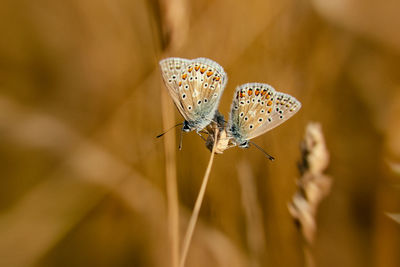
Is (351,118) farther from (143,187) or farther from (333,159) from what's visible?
(143,187)

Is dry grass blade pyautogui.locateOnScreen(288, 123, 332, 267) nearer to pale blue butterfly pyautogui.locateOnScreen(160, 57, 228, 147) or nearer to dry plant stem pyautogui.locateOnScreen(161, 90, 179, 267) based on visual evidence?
dry plant stem pyautogui.locateOnScreen(161, 90, 179, 267)

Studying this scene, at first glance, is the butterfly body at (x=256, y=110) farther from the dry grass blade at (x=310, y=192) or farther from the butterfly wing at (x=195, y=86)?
the dry grass blade at (x=310, y=192)

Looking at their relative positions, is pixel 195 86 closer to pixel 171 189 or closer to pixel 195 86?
pixel 195 86

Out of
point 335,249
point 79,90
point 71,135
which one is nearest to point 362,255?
point 335,249

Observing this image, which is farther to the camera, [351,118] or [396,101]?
[351,118]

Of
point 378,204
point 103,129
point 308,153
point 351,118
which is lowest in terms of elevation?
point 378,204

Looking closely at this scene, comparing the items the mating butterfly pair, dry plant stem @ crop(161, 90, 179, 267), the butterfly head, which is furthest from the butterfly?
dry plant stem @ crop(161, 90, 179, 267)
